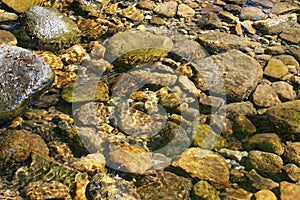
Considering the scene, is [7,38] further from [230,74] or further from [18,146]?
[230,74]

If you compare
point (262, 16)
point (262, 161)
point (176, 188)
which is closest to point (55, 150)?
point (176, 188)

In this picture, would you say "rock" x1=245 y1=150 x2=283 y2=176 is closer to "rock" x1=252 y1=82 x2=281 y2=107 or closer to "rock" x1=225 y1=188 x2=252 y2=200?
"rock" x1=225 y1=188 x2=252 y2=200

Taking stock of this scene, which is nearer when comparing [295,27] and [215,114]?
[215,114]

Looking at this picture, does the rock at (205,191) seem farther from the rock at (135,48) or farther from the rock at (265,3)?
the rock at (265,3)

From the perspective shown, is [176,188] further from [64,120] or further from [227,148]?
[64,120]

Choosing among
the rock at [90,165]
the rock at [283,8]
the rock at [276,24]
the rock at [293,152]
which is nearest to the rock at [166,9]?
the rock at [276,24]

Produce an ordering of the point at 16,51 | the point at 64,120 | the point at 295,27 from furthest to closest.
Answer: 1. the point at 295,27
2. the point at 16,51
3. the point at 64,120

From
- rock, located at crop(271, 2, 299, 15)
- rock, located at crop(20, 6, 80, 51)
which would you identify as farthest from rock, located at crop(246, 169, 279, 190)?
rock, located at crop(271, 2, 299, 15)
